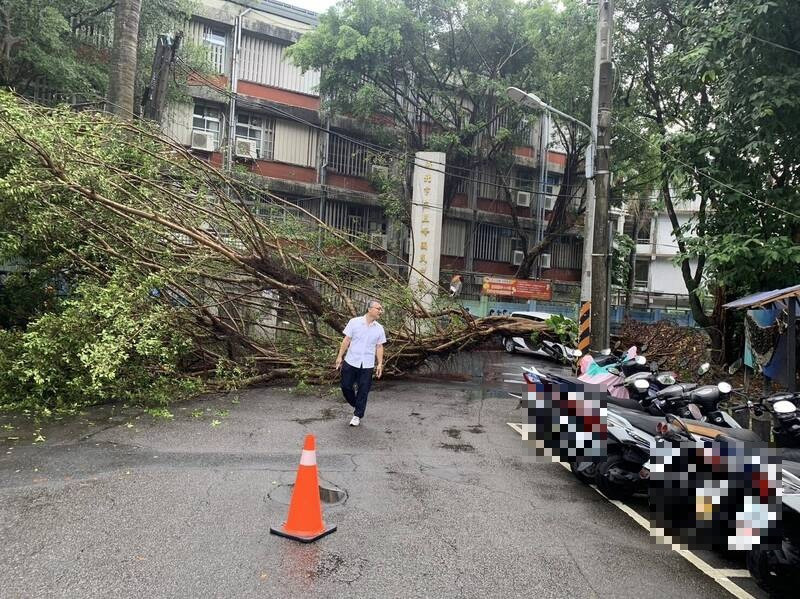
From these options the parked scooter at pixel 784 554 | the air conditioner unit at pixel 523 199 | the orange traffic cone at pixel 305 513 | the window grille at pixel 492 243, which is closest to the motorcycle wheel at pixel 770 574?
the parked scooter at pixel 784 554

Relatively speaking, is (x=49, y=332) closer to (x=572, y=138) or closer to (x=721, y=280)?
(x=721, y=280)

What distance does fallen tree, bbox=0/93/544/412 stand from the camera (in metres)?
8.14

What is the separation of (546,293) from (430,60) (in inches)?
363

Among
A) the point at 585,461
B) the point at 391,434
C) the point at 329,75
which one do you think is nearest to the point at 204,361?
the point at 391,434

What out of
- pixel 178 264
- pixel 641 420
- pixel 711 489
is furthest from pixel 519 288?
pixel 711 489

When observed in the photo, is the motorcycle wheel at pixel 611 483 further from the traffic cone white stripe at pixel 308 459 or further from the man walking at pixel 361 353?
the man walking at pixel 361 353

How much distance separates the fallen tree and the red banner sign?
934 centimetres

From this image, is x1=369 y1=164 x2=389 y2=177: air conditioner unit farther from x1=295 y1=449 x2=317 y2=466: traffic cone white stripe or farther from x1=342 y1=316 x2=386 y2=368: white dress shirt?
x1=295 y1=449 x2=317 y2=466: traffic cone white stripe

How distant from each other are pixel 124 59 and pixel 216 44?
1073 centimetres

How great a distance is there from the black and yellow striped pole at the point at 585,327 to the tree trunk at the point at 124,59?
949cm

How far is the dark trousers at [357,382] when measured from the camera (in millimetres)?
7379

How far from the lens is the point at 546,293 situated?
2108 centimetres

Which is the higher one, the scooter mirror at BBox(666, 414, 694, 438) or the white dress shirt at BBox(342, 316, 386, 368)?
the white dress shirt at BBox(342, 316, 386, 368)

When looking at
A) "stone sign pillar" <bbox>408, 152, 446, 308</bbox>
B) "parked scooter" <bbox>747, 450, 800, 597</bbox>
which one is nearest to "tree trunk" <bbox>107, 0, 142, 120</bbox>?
"stone sign pillar" <bbox>408, 152, 446, 308</bbox>
